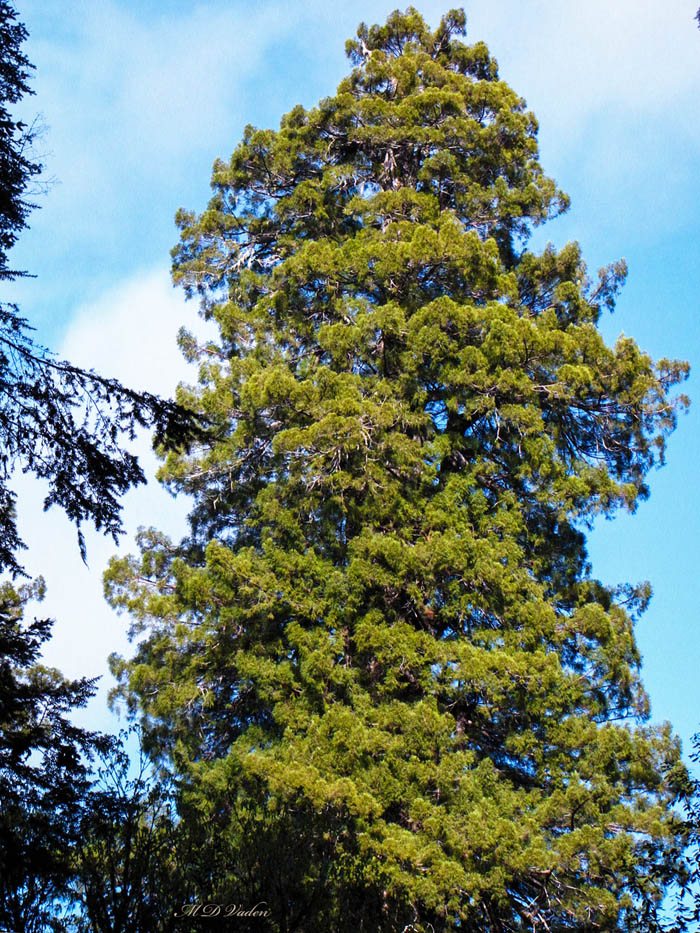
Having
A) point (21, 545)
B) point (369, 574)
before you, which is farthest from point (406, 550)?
point (21, 545)

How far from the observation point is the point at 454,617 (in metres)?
11.7

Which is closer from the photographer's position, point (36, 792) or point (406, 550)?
point (36, 792)

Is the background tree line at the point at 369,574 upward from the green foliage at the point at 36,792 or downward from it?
upward

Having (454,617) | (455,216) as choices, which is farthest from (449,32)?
(454,617)

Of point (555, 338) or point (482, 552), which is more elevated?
point (555, 338)

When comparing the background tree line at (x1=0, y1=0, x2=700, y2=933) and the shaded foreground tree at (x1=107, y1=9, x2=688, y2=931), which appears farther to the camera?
the shaded foreground tree at (x1=107, y1=9, x2=688, y2=931)

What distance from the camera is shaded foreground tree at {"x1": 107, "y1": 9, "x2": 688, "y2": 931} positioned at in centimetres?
984

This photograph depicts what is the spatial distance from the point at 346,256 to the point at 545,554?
198 inches

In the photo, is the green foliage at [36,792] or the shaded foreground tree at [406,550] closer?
the green foliage at [36,792]

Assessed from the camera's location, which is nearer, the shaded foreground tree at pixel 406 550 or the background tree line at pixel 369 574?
the background tree line at pixel 369 574

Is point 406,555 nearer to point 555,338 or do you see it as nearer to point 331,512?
point 331,512

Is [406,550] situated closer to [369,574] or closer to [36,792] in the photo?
[369,574]

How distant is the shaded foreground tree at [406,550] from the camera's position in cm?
984

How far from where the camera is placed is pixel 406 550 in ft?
38.1
